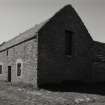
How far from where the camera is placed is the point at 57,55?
1659 centimetres

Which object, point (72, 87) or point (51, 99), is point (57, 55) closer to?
point (72, 87)

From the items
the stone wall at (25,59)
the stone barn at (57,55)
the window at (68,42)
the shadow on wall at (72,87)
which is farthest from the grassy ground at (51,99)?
the window at (68,42)

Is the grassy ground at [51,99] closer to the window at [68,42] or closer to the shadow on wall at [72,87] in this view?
the shadow on wall at [72,87]

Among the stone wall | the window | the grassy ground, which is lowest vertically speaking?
the grassy ground

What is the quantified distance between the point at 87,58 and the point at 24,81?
7628 mm

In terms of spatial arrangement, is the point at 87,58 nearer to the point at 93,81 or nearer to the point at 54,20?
the point at 93,81

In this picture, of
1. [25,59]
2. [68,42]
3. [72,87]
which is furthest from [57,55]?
[72,87]

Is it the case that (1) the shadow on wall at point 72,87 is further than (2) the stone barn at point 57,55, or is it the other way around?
(2) the stone barn at point 57,55

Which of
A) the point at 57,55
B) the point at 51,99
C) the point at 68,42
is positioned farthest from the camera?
the point at 68,42

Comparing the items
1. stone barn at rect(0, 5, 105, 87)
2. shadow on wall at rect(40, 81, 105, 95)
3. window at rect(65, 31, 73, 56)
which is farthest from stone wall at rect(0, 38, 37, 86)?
window at rect(65, 31, 73, 56)

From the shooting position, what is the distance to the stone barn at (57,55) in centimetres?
1555

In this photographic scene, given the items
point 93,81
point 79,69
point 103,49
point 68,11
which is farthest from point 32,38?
point 103,49

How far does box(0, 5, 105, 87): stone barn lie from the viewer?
51.0ft

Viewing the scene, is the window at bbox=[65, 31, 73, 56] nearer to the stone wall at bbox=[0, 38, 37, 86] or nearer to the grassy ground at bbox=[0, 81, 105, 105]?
the stone wall at bbox=[0, 38, 37, 86]
